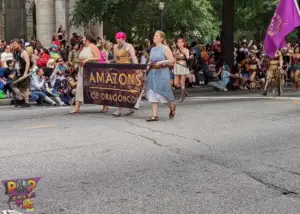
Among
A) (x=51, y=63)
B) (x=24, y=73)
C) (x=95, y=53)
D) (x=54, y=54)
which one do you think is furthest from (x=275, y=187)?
(x=54, y=54)

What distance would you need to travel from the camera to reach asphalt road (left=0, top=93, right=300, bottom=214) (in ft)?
17.1

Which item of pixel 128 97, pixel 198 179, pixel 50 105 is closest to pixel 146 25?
pixel 50 105

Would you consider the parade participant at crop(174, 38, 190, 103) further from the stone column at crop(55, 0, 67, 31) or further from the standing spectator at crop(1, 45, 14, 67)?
the stone column at crop(55, 0, 67, 31)

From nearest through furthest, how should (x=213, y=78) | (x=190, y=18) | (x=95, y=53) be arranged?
1. (x=95, y=53)
2. (x=213, y=78)
3. (x=190, y=18)

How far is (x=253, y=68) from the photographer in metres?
21.3

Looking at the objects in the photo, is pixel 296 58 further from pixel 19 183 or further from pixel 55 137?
pixel 19 183

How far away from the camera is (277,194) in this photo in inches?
216

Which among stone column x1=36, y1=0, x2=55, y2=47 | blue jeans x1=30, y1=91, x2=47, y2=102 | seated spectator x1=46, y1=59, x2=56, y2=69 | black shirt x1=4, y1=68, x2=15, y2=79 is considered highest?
stone column x1=36, y1=0, x2=55, y2=47

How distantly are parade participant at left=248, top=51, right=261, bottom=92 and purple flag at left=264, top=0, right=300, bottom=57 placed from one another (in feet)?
26.8

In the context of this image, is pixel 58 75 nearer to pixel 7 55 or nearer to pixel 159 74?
pixel 7 55

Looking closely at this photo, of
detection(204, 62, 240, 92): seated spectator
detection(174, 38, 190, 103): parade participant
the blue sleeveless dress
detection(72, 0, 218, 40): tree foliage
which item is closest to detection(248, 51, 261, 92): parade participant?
detection(204, 62, 240, 92): seated spectator

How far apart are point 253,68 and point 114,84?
442 inches

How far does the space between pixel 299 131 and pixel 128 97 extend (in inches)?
139

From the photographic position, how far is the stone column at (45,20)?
2734 centimetres
